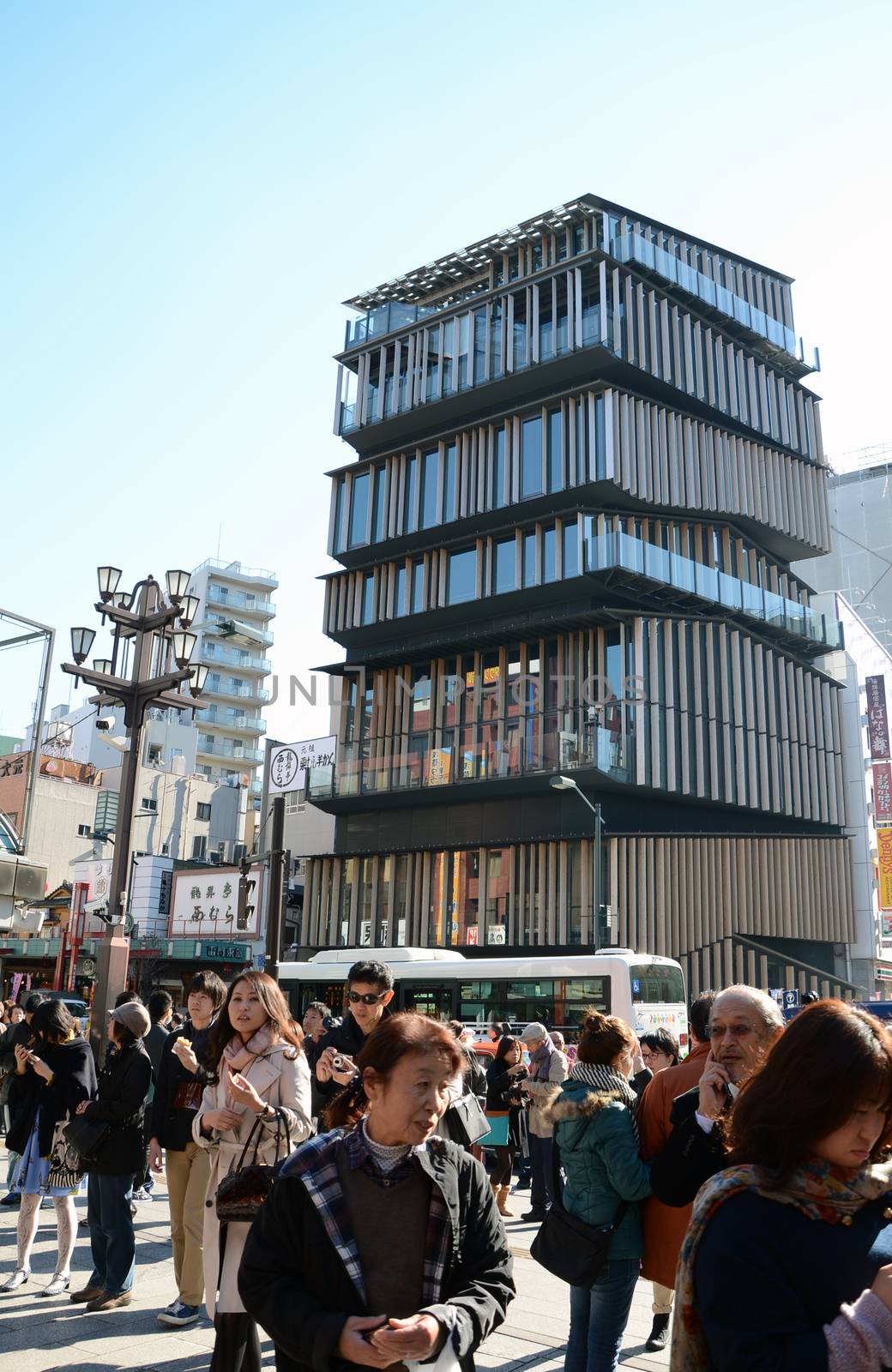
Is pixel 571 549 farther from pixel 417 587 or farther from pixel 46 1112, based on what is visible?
pixel 46 1112

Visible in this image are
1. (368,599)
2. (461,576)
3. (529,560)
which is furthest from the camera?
(368,599)

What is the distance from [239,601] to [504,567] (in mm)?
50643

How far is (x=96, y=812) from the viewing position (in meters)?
52.0

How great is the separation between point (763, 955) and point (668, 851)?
14.1 feet

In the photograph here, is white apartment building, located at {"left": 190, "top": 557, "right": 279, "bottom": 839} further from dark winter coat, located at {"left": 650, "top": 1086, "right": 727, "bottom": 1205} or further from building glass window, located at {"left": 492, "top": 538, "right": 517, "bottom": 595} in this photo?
dark winter coat, located at {"left": 650, "top": 1086, "right": 727, "bottom": 1205}

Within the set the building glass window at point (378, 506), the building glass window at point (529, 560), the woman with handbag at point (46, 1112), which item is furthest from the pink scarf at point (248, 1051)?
the building glass window at point (378, 506)

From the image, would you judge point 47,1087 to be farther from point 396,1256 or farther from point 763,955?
point 763,955

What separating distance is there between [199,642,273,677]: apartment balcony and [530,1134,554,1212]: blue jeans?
70.0 meters

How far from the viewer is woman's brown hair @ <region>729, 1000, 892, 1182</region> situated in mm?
2141

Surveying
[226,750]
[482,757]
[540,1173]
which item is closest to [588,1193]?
[540,1173]

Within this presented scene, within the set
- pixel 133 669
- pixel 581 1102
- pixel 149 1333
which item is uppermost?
pixel 133 669

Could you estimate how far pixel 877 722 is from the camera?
131 ft

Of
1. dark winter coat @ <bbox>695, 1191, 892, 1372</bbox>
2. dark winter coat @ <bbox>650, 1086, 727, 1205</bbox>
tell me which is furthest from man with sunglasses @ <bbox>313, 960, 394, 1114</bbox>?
dark winter coat @ <bbox>695, 1191, 892, 1372</bbox>

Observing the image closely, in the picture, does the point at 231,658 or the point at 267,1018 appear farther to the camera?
the point at 231,658
